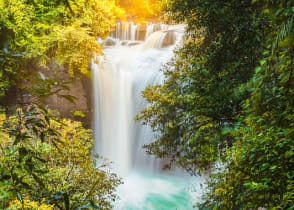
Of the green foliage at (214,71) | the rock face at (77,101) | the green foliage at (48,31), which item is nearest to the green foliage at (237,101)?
the green foliage at (214,71)

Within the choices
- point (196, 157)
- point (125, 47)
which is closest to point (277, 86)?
point (196, 157)

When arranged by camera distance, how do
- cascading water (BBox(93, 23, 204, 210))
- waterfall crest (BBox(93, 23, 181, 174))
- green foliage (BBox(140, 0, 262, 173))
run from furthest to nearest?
waterfall crest (BBox(93, 23, 181, 174)) < cascading water (BBox(93, 23, 204, 210)) < green foliage (BBox(140, 0, 262, 173))

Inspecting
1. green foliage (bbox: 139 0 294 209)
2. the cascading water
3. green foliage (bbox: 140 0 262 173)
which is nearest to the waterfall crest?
the cascading water

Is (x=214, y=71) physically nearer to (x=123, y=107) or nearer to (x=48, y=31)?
(x=48, y=31)

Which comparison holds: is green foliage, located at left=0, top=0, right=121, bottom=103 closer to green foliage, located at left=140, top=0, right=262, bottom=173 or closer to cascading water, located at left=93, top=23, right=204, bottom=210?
cascading water, located at left=93, top=23, right=204, bottom=210

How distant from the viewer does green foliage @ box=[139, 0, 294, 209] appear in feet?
9.22

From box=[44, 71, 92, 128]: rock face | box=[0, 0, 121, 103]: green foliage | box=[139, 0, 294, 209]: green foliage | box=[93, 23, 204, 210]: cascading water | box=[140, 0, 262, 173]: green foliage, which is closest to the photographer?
box=[139, 0, 294, 209]: green foliage

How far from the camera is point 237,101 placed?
486cm

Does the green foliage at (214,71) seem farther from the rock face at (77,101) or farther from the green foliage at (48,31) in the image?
the rock face at (77,101)

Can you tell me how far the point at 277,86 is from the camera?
3258mm

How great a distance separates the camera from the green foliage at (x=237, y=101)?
281cm

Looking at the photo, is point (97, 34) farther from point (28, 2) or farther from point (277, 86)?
point (277, 86)

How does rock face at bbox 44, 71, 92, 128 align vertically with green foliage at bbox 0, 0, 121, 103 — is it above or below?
below

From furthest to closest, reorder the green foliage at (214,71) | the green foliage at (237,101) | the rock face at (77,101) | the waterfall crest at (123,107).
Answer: the waterfall crest at (123,107) < the rock face at (77,101) < the green foliage at (214,71) < the green foliage at (237,101)
